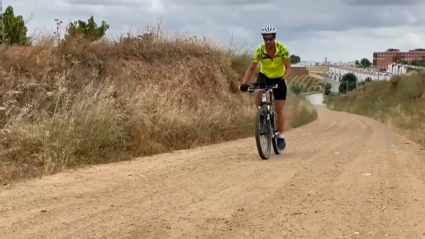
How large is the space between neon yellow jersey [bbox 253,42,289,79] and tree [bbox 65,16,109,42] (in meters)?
4.73

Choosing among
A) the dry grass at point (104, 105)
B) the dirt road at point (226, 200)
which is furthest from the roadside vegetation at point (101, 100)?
the dirt road at point (226, 200)

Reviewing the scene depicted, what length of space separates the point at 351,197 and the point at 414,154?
4.71 meters

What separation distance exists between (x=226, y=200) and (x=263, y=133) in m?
3.66

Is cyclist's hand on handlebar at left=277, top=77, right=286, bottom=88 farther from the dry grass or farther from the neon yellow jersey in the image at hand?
the dry grass

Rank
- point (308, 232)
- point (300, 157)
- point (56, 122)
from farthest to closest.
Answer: point (300, 157), point (56, 122), point (308, 232)

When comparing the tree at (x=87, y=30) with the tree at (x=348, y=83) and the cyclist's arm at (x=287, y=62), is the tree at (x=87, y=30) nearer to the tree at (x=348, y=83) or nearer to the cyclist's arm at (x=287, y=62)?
the cyclist's arm at (x=287, y=62)

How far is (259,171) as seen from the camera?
8906 mm

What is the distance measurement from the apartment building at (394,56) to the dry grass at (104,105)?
131710 mm

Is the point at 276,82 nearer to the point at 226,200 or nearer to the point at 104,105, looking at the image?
the point at 104,105

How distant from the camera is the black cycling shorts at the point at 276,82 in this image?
10.8 metres

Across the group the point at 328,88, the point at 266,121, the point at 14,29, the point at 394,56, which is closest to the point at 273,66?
the point at 266,121

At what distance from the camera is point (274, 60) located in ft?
35.3

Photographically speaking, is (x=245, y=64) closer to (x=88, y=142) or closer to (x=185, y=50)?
(x=185, y=50)

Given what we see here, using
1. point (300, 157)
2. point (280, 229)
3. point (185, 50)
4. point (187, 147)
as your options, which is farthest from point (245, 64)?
point (280, 229)
